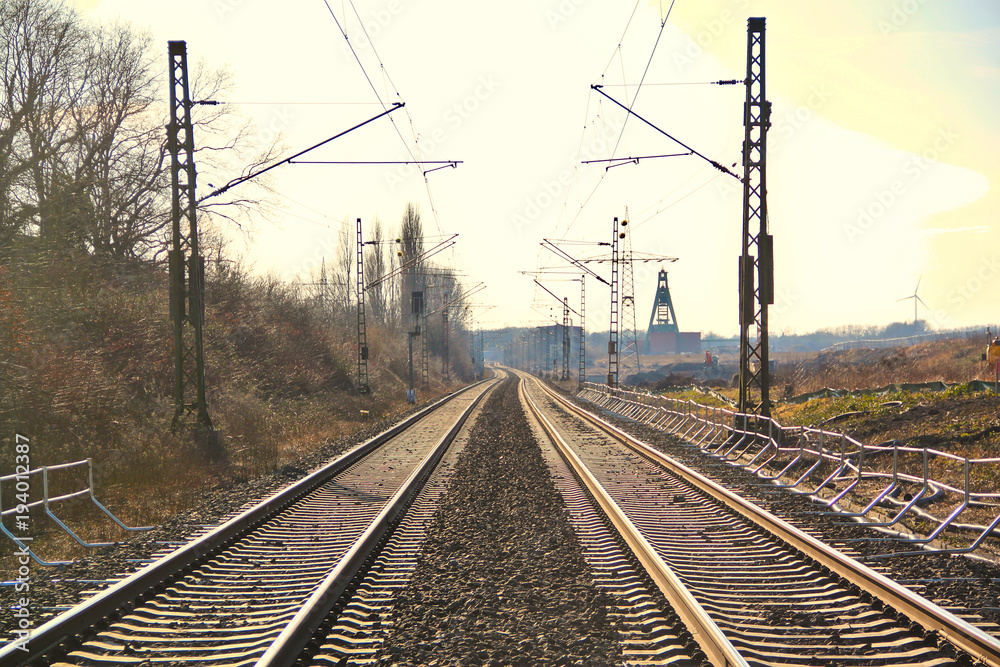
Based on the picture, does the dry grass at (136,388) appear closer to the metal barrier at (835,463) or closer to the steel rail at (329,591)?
the steel rail at (329,591)

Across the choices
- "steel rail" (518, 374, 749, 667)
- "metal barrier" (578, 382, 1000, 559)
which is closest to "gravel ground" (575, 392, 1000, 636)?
"metal barrier" (578, 382, 1000, 559)

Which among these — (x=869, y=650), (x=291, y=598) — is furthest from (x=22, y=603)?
(x=869, y=650)

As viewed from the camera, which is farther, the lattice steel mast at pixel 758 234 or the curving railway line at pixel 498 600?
the lattice steel mast at pixel 758 234

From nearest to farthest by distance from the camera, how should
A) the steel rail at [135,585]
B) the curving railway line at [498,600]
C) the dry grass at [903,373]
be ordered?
the steel rail at [135,585] → the curving railway line at [498,600] → the dry grass at [903,373]

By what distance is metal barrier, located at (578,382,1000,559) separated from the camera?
7875mm

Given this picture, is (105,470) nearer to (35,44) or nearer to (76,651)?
(76,651)

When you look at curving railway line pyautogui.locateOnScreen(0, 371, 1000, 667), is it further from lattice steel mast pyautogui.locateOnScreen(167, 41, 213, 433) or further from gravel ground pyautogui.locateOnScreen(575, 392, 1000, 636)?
lattice steel mast pyautogui.locateOnScreen(167, 41, 213, 433)

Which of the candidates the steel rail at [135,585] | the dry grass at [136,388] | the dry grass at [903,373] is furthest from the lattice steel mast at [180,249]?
the dry grass at [903,373]

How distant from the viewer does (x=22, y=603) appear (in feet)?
18.9

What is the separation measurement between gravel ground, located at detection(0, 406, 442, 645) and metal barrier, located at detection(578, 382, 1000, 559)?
749 centimetres

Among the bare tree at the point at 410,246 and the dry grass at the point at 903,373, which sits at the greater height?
the bare tree at the point at 410,246

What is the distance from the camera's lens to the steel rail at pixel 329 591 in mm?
4539

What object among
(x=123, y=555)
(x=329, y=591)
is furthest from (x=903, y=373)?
(x=123, y=555)

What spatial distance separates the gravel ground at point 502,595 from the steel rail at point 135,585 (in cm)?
223
